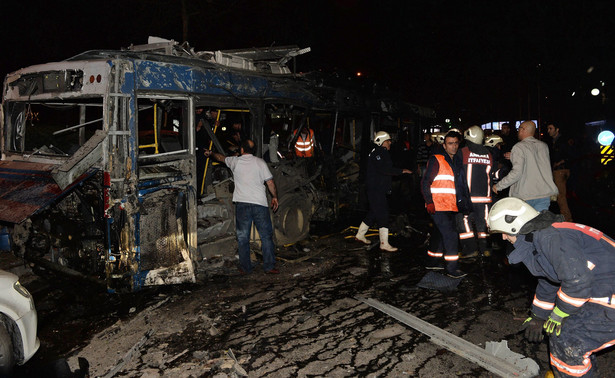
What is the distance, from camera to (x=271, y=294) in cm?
513

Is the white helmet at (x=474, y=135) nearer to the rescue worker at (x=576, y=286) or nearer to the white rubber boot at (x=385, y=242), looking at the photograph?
the white rubber boot at (x=385, y=242)

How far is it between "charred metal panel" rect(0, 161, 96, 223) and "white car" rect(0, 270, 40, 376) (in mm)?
889

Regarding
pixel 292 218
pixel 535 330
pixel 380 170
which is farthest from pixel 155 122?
pixel 535 330

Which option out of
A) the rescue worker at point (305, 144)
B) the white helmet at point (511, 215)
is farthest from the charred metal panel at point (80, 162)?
the white helmet at point (511, 215)

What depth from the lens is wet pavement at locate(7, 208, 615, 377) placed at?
3520 mm

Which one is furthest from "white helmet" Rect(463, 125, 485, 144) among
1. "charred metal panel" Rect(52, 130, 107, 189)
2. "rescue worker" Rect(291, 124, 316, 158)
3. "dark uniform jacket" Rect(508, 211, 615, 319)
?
"charred metal panel" Rect(52, 130, 107, 189)

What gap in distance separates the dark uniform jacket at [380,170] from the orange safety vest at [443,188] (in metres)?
1.28

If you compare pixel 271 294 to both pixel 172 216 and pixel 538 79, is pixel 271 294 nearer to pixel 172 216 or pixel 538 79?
pixel 172 216

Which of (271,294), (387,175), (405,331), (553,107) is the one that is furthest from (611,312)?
(553,107)

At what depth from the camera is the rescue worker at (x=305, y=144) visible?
299 inches

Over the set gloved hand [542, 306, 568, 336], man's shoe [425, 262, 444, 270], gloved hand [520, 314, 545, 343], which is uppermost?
gloved hand [542, 306, 568, 336]

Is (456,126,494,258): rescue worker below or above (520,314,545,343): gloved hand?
above

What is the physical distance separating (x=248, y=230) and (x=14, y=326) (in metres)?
3.05

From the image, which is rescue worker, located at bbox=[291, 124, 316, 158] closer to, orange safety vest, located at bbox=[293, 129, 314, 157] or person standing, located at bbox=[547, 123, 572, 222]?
orange safety vest, located at bbox=[293, 129, 314, 157]
